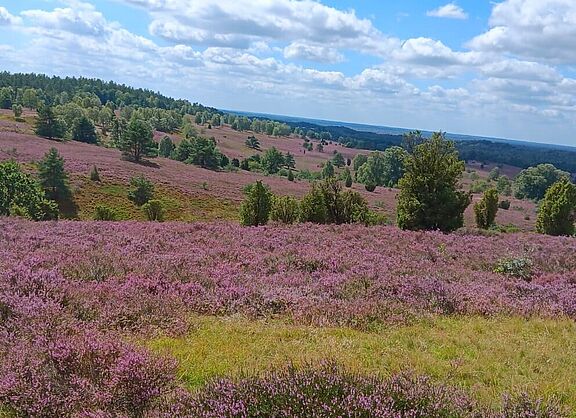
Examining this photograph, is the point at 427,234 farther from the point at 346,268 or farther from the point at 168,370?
the point at 168,370

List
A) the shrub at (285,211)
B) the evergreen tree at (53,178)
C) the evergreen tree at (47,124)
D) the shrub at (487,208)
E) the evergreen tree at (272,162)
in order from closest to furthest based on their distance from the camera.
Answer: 1. the shrub at (285,211)
2. the shrub at (487,208)
3. the evergreen tree at (53,178)
4. the evergreen tree at (47,124)
5. the evergreen tree at (272,162)

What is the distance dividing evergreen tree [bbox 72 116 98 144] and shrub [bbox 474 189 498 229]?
10766 cm

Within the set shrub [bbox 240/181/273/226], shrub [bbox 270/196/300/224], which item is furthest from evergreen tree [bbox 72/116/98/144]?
shrub [bbox 270/196/300/224]

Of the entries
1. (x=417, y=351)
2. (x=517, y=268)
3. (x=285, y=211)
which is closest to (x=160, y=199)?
(x=285, y=211)

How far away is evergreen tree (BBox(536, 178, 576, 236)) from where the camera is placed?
37312 millimetres

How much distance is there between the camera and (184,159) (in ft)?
414

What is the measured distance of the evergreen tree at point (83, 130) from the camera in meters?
121

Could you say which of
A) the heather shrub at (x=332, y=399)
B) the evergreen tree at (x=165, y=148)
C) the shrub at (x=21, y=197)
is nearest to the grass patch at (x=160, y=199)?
the shrub at (x=21, y=197)

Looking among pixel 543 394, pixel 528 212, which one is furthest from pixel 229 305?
pixel 528 212

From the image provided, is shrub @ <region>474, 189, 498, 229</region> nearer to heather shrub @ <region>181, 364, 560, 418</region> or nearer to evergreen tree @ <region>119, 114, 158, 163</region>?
heather shrub @ <region>181, 364, 560, 418</region>

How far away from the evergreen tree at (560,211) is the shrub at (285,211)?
1980cm

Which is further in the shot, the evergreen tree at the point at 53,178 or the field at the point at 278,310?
the evergreen tree at the point at 53,178

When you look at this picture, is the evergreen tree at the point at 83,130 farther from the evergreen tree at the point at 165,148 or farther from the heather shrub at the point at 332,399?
the heather shrub at the point at 332,399

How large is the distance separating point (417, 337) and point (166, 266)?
668cm
